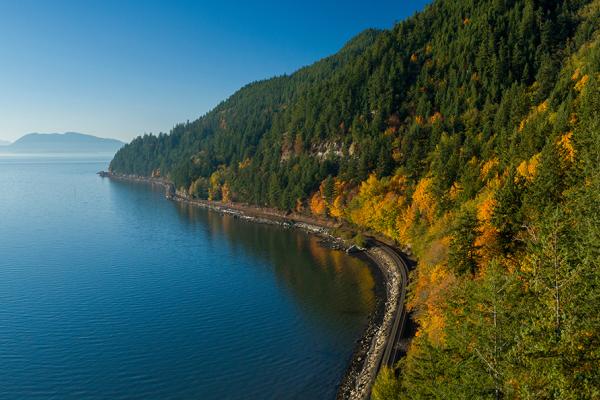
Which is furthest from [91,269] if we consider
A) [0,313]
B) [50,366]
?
[50,366]

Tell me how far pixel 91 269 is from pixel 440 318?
229 ft

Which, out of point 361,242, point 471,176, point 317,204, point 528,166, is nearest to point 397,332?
point 528,166

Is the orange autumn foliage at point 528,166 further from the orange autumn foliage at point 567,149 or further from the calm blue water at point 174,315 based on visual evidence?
the calm blue water at point 174,315

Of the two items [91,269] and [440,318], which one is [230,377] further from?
[91,269]

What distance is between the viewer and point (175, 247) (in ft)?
330

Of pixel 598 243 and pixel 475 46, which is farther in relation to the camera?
pixel 475 46

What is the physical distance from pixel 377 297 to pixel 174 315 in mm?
31932

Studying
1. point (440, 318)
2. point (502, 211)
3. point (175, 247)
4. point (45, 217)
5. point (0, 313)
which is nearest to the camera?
point (440, 318)

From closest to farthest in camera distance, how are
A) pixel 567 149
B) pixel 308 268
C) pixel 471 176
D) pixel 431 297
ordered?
pixel 431 297 < pixel 567 149 < pixel 471 176 < pixel 308 268

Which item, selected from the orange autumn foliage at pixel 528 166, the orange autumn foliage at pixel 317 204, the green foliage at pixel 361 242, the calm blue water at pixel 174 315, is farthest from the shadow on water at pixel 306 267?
the orange autumn foliage at pixel 528 166

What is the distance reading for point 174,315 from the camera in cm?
6034

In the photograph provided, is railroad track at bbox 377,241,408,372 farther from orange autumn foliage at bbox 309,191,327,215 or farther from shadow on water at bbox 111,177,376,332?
orange autumn foliage at bbox 309,191,327,215

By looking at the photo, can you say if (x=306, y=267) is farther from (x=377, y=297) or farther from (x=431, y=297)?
(x=431, y=297)

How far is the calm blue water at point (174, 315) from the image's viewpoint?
145ft
